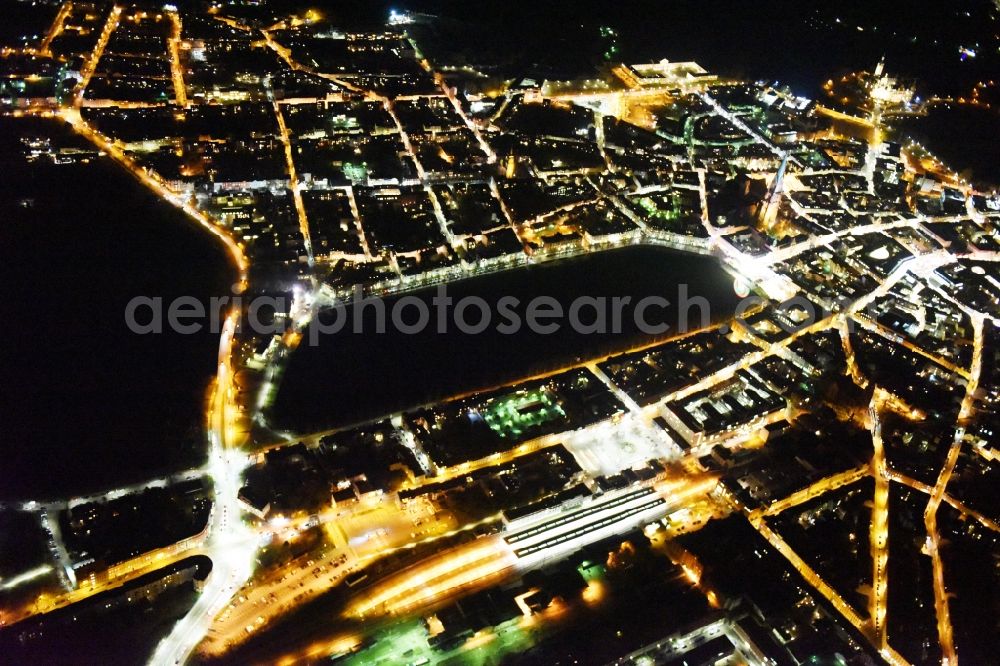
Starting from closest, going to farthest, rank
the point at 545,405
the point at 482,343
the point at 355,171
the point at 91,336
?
the point at 545,405 → the point at 91,336 → the point at 482,343 → the point at 355,171

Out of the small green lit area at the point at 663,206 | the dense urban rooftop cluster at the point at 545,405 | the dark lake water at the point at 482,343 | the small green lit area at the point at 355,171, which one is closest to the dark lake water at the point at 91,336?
the dense urban rooftop cluster at the point at 545,405

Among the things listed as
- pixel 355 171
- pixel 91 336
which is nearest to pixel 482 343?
pixel 355 171

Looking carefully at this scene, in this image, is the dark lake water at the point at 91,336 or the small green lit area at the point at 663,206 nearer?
the dark lake water at the point at 91,336

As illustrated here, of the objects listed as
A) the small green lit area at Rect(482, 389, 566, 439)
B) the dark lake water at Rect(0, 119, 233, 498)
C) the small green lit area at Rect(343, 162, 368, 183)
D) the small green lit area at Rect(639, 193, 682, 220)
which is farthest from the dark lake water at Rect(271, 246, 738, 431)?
the small green lit area at Rect(343, 162, 368, 183)

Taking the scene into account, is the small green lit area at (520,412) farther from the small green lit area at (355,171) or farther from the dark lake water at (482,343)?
the small green lit area at (355,171)

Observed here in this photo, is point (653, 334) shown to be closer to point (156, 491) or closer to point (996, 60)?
point (156, 491)

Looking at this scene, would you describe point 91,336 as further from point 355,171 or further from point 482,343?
point 355,171
